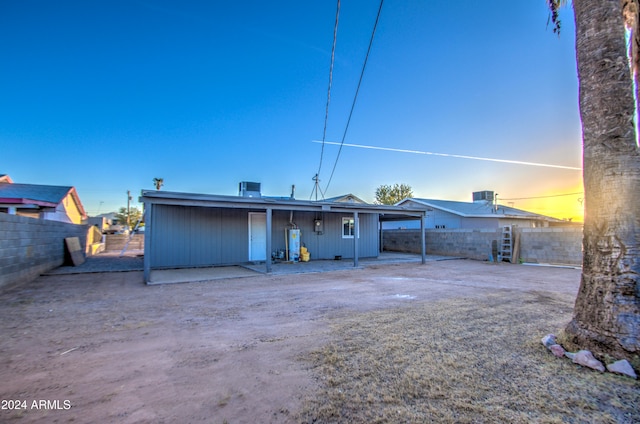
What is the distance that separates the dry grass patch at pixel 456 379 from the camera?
1.91 m

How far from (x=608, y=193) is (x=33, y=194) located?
68.5 feet

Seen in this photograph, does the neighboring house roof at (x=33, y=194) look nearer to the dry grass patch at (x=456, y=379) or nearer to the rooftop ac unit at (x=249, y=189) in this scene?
the rooftop ac unit at (x=249, y=189)

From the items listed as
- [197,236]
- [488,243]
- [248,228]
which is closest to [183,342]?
[197,236]

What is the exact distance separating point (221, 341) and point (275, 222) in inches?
332

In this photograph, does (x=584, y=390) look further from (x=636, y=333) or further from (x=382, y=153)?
(x=382, y=153)

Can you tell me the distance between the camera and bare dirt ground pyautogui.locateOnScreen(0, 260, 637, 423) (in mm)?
2025

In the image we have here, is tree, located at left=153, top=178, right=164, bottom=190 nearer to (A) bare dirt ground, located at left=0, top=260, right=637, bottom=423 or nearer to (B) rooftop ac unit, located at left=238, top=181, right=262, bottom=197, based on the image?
(B) rooftop ac unit, located at left=238, top=181, right=262, bottom=197

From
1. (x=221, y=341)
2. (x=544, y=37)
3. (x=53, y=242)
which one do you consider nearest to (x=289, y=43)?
(x=544, y=37)

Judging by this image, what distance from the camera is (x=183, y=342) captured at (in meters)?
3.29

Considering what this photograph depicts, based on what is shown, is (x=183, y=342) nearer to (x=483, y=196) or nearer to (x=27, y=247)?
(x=27, y=247)

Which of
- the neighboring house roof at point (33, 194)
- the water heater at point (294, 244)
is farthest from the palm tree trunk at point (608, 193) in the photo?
the neighboring house roof at point (33, 194)

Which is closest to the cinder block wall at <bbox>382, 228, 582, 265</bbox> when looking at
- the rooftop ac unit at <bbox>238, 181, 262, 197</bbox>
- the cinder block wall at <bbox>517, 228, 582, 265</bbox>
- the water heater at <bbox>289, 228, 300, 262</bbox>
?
the cinder block wall at <bbox>517, 228, 582, 265</bbox>

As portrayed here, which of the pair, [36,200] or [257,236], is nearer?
[257,236]

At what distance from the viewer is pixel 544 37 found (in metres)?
7.81
